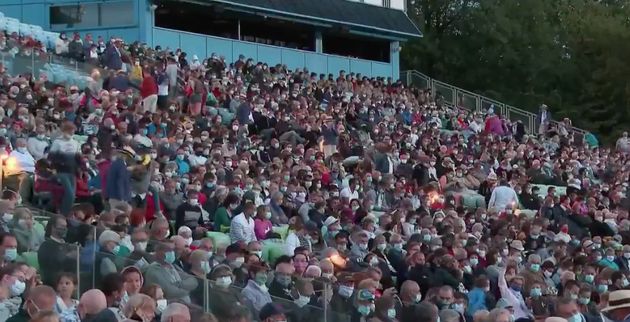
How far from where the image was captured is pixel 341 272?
17.9 meters

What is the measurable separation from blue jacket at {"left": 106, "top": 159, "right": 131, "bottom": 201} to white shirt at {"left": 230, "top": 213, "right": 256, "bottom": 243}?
1401 mm

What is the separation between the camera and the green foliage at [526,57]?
5491cm

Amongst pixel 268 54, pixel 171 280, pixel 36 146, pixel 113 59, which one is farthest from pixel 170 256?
pixel 268 54

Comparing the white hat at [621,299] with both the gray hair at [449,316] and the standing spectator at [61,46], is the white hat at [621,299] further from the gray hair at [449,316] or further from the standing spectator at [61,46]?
the standing spectator at [61,46]

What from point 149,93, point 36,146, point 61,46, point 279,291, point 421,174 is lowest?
point 279,291

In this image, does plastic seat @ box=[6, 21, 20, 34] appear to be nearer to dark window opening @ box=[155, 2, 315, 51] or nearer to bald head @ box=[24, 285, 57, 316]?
dark window opening @ box=[155, 2, 315, 51]

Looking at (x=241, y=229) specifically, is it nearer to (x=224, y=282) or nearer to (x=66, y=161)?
(x=66, y=161)

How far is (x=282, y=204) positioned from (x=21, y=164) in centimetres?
397

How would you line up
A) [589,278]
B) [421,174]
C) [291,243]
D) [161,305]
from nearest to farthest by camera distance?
[161,305] < [291,243] < [589,278] < [421,174]

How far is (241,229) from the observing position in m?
20.1

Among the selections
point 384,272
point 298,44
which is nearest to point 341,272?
point 384,272

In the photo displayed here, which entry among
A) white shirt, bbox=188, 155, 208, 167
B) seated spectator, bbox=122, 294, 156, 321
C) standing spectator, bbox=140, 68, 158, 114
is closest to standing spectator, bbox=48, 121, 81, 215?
white shirt, bbox=188, 155, 208, 167

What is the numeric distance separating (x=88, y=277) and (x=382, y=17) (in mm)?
33562

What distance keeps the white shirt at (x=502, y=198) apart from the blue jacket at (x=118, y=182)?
9.27 meters
